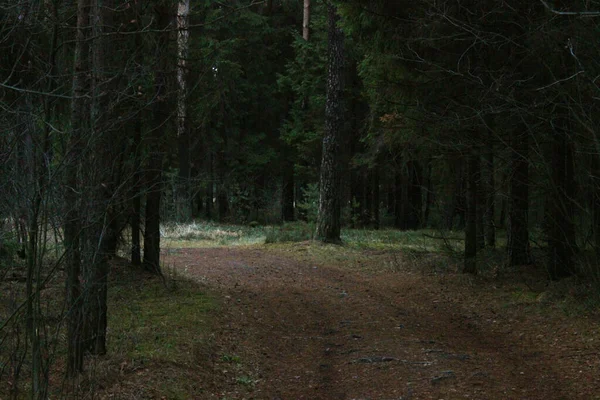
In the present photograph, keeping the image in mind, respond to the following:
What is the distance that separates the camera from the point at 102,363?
613 cm

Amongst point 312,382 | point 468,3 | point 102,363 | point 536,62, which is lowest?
point 312,382

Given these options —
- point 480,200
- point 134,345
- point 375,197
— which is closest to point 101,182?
point 134,345

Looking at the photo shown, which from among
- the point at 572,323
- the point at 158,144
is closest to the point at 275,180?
Result: the point at 158,144

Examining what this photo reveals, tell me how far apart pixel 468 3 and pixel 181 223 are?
50.0 feet

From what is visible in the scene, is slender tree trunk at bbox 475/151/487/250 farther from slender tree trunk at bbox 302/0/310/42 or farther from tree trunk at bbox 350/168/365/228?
slender tree trunk at bbox 302/0/310/42

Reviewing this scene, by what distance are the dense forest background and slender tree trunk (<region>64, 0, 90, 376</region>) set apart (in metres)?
0.02

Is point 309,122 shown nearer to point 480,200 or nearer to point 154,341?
point 480,200

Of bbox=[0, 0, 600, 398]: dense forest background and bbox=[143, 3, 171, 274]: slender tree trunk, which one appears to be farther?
bbox=[143, 3, 171, 274]: slender tree trunk

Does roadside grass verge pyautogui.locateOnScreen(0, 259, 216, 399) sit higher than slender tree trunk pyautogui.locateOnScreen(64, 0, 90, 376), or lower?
lower

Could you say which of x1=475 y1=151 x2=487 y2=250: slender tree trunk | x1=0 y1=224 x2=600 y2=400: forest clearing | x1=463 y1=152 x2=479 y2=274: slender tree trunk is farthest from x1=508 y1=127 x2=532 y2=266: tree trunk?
x1=463 y1=152 x2=479 y2=274: slender tree trunk

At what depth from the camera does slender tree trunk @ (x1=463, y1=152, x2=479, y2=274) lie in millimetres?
11867

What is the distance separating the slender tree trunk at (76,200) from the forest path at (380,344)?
1.60 meters

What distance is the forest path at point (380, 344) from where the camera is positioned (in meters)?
6.50

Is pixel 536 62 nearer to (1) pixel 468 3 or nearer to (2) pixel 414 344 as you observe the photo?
(1) pixel 468 3
